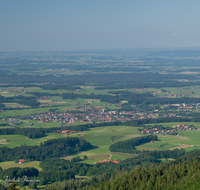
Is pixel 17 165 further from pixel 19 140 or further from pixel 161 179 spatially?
pixel 161 179

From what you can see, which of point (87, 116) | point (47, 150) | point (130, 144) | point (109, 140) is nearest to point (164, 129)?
point (109, 140)

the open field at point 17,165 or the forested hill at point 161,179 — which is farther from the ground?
the forested hill at point 161,179

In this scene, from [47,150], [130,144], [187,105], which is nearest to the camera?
[47,150]

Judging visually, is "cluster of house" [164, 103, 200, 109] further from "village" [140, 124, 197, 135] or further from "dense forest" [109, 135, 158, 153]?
"dense forest" [109, 135, 158, 153]

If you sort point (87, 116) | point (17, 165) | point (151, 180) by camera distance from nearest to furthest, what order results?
1. point (151, 180)
2. point (17, 165)
3. point (87, 116)

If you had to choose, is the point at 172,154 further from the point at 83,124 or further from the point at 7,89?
the point at 7,89

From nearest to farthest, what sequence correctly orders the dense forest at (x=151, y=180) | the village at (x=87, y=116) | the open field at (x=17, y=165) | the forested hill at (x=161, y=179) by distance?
the forested hill at (x=161, y=179) < the dense forest at (x=151, y=180) < the open field at (x=17, y=165) < the village at (x=87, y=116)

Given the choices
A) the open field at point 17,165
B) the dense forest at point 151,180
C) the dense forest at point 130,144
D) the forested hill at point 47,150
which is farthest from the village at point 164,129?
the dense forest at point 151,180

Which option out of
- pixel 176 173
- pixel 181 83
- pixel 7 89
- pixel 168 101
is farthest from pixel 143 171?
pixel 181 83

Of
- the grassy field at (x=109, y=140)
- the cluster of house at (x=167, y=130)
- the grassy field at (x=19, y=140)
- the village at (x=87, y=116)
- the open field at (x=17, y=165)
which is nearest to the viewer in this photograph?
the open field at (x=17, y=165)

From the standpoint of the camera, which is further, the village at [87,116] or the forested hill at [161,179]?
the village at [87,116]

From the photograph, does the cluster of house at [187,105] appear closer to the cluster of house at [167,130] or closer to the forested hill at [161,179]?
the cluster of house at [167,130]
